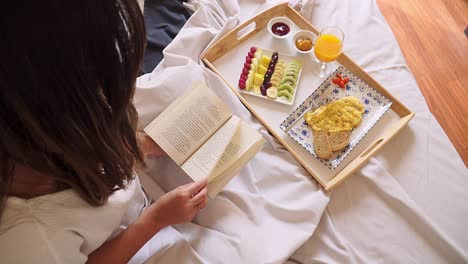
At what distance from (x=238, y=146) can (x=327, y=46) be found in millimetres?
428

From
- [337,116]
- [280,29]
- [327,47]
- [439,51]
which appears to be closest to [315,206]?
[337,116]

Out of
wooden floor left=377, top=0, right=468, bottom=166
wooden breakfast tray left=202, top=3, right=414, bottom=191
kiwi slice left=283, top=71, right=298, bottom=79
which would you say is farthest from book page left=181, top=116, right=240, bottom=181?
wooden floor left=377, top=0, right=468, bottom=166

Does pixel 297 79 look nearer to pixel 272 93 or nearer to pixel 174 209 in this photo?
pixel 272 93

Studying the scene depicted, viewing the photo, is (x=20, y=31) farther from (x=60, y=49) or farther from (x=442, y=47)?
(x=442, y=47)

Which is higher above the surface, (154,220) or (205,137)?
(205,137)

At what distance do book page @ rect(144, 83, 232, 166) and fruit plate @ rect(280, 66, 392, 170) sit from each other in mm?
192

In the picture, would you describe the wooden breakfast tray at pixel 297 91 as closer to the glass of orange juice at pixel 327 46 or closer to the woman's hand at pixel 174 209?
the glass of orange juice at pixel 327 46

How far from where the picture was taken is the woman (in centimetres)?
36

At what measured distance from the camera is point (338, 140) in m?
0.89

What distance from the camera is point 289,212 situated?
79 cm

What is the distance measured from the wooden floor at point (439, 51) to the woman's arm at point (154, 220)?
1.10 metres

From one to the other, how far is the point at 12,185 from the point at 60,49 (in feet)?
0.89

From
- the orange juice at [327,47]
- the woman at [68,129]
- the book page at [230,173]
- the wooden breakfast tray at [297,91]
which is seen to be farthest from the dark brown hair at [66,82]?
the orange juice at [327,47]

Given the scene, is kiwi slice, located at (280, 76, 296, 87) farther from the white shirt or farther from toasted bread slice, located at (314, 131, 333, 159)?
the white shirt
